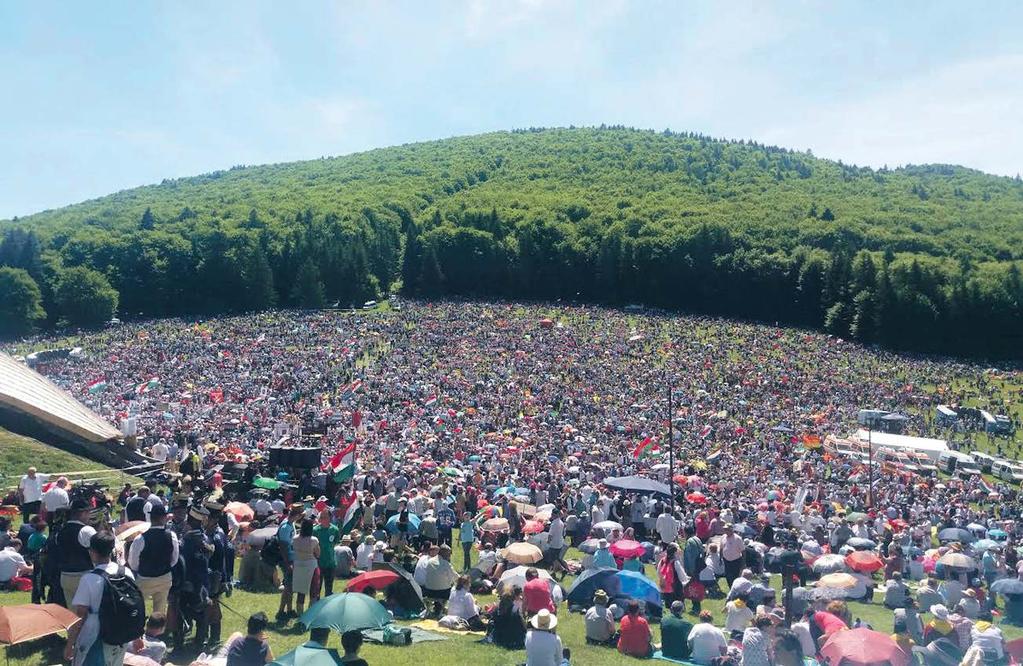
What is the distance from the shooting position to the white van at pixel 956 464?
94.3ft

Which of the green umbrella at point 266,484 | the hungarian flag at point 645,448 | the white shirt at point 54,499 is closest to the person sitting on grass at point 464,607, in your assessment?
the white shirt at point 54,499

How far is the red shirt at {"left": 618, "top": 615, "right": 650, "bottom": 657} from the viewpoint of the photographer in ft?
30.8

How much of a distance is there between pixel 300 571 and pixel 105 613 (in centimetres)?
372

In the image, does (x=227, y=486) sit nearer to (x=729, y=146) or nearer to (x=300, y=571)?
(x=300, y=571)

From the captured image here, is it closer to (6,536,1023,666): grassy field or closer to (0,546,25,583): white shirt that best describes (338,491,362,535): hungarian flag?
(6,536,1023,666): grassy field

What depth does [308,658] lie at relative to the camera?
657 centimetres

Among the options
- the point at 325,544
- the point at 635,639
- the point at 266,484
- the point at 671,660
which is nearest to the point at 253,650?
the point at 325,544

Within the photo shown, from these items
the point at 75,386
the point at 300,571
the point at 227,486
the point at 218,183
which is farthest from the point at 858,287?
the point at 218,183

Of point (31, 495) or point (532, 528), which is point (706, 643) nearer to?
point (532, 528)

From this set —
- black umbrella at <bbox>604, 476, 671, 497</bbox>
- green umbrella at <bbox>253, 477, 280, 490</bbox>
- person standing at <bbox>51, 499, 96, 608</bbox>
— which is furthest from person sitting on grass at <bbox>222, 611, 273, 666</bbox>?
black umbrella at <bbox>604, 476, 671, 497</bbox>

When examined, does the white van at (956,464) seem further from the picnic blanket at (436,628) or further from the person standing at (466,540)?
the picnic blanket at (436,628)

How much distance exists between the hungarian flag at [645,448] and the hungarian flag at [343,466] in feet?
32.6

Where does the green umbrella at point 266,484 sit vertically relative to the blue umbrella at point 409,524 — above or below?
above

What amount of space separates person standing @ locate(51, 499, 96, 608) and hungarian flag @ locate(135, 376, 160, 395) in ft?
90.2
